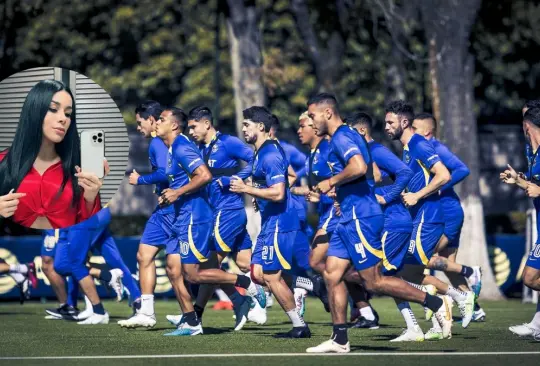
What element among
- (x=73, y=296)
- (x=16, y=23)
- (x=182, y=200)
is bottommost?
(x=73, y=296)

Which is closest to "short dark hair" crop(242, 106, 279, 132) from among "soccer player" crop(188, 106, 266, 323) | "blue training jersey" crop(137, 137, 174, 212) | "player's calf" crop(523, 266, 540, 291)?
"soccer player" crop(188, 106, 266, 323)

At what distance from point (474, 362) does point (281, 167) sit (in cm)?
371

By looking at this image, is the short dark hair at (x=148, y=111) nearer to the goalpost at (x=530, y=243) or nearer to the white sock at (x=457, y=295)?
the white sock at (x=457, y=295)

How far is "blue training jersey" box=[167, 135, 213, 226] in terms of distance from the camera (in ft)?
47.0

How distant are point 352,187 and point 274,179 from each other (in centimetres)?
179

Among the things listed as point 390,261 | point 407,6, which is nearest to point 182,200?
point 390,261

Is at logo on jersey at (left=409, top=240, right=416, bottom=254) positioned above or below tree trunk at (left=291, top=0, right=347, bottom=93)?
below

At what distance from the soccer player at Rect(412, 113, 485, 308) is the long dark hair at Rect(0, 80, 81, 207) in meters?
7.30

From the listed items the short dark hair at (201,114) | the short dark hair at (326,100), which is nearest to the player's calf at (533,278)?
the short dark hair at (326,100)

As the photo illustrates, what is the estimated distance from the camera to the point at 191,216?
1448cm

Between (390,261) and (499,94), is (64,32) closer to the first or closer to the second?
(499,94)

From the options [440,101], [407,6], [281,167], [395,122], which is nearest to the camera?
[281,167]

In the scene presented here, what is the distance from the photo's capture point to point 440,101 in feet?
79.1

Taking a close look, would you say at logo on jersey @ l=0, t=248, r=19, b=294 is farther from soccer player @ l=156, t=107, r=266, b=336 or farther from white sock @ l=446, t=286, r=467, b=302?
white sock @ l=446, t=286, r=467, b=302
